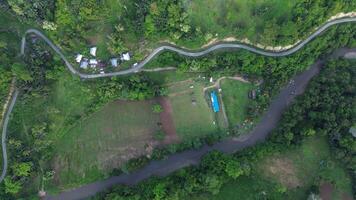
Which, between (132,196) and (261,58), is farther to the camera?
(261,58)

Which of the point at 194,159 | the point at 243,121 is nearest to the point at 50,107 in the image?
the point at 194,159

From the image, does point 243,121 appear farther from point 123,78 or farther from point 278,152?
point 123,78

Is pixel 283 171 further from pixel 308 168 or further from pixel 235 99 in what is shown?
pixel 235 99

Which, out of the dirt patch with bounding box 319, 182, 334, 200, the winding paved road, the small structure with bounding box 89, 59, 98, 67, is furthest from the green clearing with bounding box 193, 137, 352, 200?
the small structure with bounding box 89, 59, 98, 67

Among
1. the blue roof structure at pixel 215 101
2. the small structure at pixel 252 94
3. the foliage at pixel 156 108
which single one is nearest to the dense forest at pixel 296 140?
the small structure at pixel 252 94

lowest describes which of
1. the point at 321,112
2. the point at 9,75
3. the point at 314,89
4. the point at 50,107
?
the point at 321,112

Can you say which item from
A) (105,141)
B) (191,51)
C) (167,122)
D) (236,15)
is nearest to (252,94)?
(191,51)
